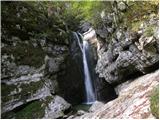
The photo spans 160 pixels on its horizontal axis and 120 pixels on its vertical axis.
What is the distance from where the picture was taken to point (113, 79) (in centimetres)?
2109

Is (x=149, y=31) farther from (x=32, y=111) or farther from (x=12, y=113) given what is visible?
(x=12, y=113)

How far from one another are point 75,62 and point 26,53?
719 cm

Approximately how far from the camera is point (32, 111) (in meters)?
16.8

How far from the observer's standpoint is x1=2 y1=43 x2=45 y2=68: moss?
61.0ft

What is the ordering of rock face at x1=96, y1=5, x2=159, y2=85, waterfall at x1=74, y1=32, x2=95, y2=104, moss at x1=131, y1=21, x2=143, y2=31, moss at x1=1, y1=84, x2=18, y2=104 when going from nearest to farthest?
moss at x1=1, y1=84, x2=18, y2=104 < rock face at x1=96, y1=5, x2=159, y2=85 < moss at x1=131, y1=21, x2=143, y2=31 < waterfall at x1=74, y1=32, x2=95, y2=104

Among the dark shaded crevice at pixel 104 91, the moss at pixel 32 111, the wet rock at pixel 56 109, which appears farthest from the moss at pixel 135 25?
the moss at pixel 32 111

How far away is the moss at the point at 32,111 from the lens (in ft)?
53.9

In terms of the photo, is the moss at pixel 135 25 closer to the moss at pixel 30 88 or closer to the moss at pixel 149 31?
the moss at pixel 149 31

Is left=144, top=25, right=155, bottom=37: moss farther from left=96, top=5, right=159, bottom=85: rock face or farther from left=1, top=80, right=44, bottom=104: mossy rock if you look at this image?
left=1, top=80, right=44, bottom=104: mossy rock

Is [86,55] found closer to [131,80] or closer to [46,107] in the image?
[131,80]

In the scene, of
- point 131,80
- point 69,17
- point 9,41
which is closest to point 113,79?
point 131,80

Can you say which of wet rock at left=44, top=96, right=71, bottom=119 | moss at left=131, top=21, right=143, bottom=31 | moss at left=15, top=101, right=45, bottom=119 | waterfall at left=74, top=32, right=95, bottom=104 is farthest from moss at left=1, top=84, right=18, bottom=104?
moss at left=131, top=21, right=143, bottom=31

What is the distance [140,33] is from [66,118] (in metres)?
7.59

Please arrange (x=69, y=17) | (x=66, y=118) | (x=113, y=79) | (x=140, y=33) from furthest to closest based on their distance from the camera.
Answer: (x=69, y=17) < (x=113, y=79) < (x=140, y=33) < (x=66, y=118)
